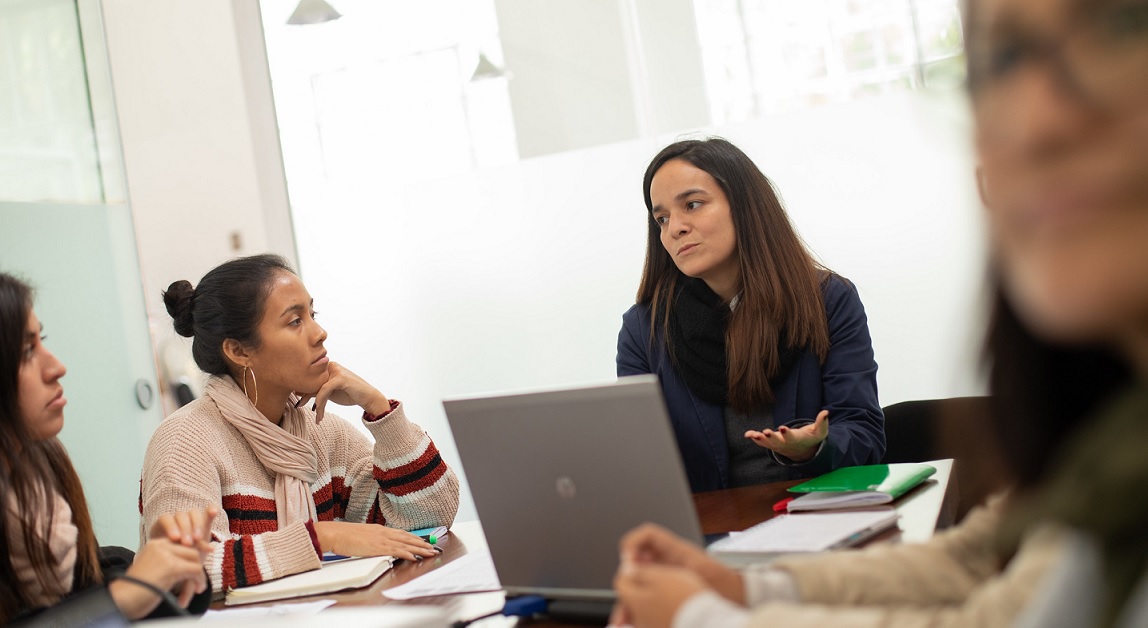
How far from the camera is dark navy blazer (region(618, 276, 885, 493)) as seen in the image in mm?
2424

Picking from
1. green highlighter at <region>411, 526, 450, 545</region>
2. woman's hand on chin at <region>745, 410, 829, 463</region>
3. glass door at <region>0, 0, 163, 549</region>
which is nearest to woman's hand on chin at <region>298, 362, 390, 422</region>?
green highlighter at <region>411, 526, 450, 545</region>

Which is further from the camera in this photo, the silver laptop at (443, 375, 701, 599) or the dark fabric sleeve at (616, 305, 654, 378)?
the dark fabric sleeve at (616, 305, 654, 378)

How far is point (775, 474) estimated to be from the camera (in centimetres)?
242

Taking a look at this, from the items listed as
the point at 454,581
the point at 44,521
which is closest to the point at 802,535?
the point at 454,581

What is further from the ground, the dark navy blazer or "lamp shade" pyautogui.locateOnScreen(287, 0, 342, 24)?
"lamp shade" pyautogui.locateOnScreen(287, 0, 342, 24)

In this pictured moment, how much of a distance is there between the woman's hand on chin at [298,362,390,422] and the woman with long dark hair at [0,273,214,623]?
0.70 m

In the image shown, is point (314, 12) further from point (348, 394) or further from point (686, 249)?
point (686, 249)

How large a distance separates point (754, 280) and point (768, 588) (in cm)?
154

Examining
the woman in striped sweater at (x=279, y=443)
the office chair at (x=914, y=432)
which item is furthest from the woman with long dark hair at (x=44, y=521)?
the office chair at (x=914, y=432)

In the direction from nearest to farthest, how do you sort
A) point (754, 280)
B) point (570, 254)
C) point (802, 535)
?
1. point (802, 535)
2. point (754, 280)
3. point (570, 254)

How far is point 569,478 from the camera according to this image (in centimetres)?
138

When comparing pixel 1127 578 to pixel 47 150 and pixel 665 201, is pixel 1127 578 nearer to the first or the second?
pixel 665 201

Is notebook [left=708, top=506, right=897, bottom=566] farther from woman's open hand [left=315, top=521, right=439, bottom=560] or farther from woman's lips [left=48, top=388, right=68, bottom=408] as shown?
woman's lips [left=48, top=388, right=68, bottom=408]

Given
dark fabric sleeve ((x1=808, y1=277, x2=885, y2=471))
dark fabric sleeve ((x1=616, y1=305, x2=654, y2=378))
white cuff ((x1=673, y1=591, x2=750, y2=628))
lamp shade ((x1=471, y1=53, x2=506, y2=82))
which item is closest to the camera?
white cuff ((x1=673, y1=591, x2=750, y2=628))
